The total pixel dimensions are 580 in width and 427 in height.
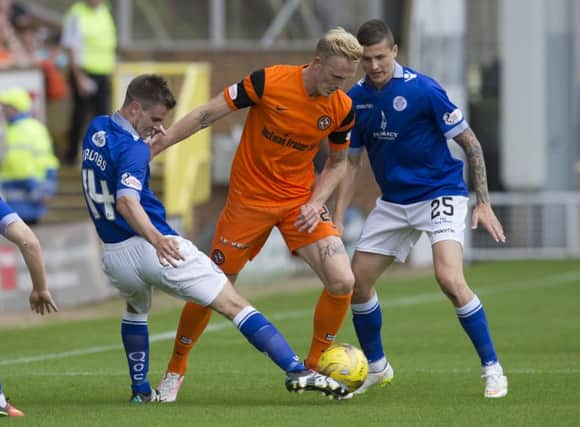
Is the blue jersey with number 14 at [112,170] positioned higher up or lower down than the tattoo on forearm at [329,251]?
higher up

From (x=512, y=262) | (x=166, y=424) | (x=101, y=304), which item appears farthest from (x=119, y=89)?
(x=166, y=424)

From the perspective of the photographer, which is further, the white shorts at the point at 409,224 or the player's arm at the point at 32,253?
the white shorts at the point at 409,224

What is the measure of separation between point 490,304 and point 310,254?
7818 millimetres

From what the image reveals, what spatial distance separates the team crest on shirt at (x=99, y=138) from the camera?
830 centimetres

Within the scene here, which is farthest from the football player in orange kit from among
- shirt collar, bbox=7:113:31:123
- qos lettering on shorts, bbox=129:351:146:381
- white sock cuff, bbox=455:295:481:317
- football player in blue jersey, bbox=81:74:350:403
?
shirt collar, bbox=7:113:31:123

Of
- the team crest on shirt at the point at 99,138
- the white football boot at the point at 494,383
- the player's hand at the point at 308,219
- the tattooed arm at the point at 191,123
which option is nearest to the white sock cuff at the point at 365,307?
the player's hand at the point at 308,219

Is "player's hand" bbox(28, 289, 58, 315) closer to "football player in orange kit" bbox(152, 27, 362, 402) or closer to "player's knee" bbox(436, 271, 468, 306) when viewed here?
"football player in orange kit" bbox(152, 27, 362, 402)

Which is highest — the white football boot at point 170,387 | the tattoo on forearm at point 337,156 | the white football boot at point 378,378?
the tattoo on forearm at point 337,156

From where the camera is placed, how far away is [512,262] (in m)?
23.0

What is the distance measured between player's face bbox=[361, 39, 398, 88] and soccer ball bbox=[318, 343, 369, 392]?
1721 millimetres

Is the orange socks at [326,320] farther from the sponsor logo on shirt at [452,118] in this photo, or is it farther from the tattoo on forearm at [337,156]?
the sponsor logo on shirt at [452,118]

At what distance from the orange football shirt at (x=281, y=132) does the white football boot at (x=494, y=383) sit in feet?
5.15

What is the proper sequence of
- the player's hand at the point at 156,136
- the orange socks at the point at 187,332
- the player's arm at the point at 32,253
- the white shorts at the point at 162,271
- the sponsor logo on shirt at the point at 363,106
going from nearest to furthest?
the player's arm at the point at 32,253, the white shorts at the point at 162,271, the player's hand at the point at 156,136, the orange socks at the point at 187,332, the sponsor logo on shirt at the point at 363,106

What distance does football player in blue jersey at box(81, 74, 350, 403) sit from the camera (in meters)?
8.22
